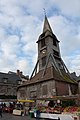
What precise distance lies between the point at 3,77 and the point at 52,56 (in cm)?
1970

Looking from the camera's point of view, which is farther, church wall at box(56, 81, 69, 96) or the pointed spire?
the pointed spire

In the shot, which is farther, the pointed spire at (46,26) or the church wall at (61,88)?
the pointed spire at (46,26)

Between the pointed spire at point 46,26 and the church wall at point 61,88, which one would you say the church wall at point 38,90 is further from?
the pointed spire at point 46,26

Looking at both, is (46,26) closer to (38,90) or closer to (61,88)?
(38,90)

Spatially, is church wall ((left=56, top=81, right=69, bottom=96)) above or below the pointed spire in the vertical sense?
below

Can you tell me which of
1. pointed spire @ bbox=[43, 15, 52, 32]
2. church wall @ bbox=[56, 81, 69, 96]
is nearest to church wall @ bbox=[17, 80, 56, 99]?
church wall @ bbox=[56, 81, 69, 96]

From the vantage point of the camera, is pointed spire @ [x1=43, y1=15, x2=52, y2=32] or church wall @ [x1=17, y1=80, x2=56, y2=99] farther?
pointed spire @ [x1=43, y1=15, x2=52, y2=32]

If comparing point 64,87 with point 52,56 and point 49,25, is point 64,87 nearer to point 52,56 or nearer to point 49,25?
point 52,56

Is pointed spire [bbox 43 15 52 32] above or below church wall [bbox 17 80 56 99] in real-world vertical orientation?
above

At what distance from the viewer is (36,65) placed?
128ft

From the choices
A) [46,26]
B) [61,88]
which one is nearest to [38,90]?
[61,88]

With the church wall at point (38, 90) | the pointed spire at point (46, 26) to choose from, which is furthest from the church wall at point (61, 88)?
the pointed spire at point (46, 26)

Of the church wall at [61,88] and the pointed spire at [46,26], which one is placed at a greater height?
the pointed spire at [46,26]

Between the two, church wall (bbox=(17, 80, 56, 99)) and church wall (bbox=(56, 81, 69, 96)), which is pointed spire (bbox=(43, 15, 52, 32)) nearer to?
church wall (bbox=(17, 80, 56, 99))
